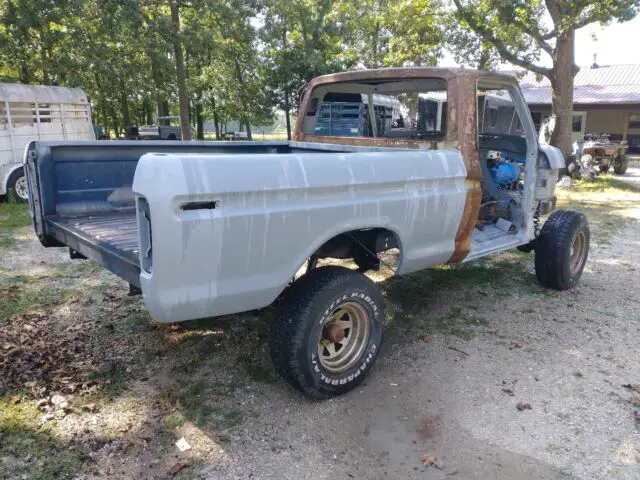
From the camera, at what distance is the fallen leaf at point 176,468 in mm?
2469

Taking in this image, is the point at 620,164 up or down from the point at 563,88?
down

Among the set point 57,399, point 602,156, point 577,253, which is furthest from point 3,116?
point 602,156

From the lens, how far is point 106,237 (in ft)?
10.5

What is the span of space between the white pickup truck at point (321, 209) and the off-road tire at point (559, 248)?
0.05 ft

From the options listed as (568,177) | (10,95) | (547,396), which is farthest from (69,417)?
(568,177)

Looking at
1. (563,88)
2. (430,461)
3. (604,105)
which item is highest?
(604,105)

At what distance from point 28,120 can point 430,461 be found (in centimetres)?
1066

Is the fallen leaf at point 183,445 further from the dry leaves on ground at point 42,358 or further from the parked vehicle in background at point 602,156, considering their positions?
the parked vehicle in background at point 602,156

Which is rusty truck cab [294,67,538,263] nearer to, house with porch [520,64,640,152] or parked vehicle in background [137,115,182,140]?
parked vehicle in background [137,115,182,140]

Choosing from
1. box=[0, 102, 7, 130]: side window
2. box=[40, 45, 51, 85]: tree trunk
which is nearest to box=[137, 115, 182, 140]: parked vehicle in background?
box=[40, 45, 51, 85]: tree trunk

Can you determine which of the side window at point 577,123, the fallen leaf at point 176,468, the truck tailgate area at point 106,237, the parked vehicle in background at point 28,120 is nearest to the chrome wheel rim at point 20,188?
the parked vehicle in background at point 28,120

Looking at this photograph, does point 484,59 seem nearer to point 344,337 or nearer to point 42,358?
point 344,337

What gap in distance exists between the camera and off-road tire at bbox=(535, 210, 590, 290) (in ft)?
16.0

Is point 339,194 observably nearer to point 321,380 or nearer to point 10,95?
point 321,380
